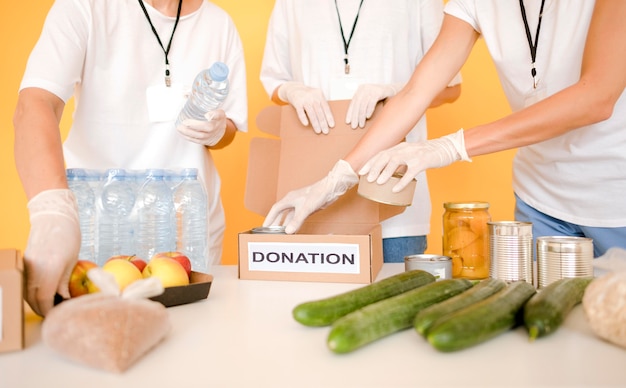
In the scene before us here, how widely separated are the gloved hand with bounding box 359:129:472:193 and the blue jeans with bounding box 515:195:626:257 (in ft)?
1.19

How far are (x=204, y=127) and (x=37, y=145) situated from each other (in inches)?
20.1

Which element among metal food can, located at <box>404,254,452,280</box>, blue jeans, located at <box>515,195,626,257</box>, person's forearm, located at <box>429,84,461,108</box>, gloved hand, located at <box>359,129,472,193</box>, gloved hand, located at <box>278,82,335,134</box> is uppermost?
person's forearm, located at <box>429,84,461,108</box>

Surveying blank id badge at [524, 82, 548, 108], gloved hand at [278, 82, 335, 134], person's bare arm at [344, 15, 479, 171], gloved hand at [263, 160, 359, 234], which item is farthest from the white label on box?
blank id badge at [524, 82, 548, 108]

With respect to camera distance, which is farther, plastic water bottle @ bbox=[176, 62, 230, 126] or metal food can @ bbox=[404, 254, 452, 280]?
plastic water bottle @ bbox=[176, 62, 230, 126]

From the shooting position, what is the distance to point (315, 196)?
1.48m

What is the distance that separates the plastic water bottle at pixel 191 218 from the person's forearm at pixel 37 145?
354mm

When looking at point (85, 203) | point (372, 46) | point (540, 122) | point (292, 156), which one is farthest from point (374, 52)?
point (85, 203)

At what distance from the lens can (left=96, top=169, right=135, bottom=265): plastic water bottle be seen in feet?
4.68

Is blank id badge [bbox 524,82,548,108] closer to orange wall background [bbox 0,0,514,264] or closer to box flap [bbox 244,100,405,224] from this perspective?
box flap [bbox 244,100,405,224]

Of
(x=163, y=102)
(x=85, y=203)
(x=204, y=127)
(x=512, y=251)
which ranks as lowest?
(x=512, y=251)

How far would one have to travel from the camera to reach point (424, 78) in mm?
1686

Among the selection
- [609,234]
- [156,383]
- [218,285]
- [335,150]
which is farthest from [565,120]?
[156,383]

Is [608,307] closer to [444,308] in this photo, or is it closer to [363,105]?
[444,308]

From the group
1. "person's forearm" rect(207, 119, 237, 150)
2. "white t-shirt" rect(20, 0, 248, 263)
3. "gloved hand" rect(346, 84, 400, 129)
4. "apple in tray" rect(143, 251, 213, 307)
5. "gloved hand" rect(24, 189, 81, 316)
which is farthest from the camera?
"person's forearm" rect(207, 119, 237, 150)
